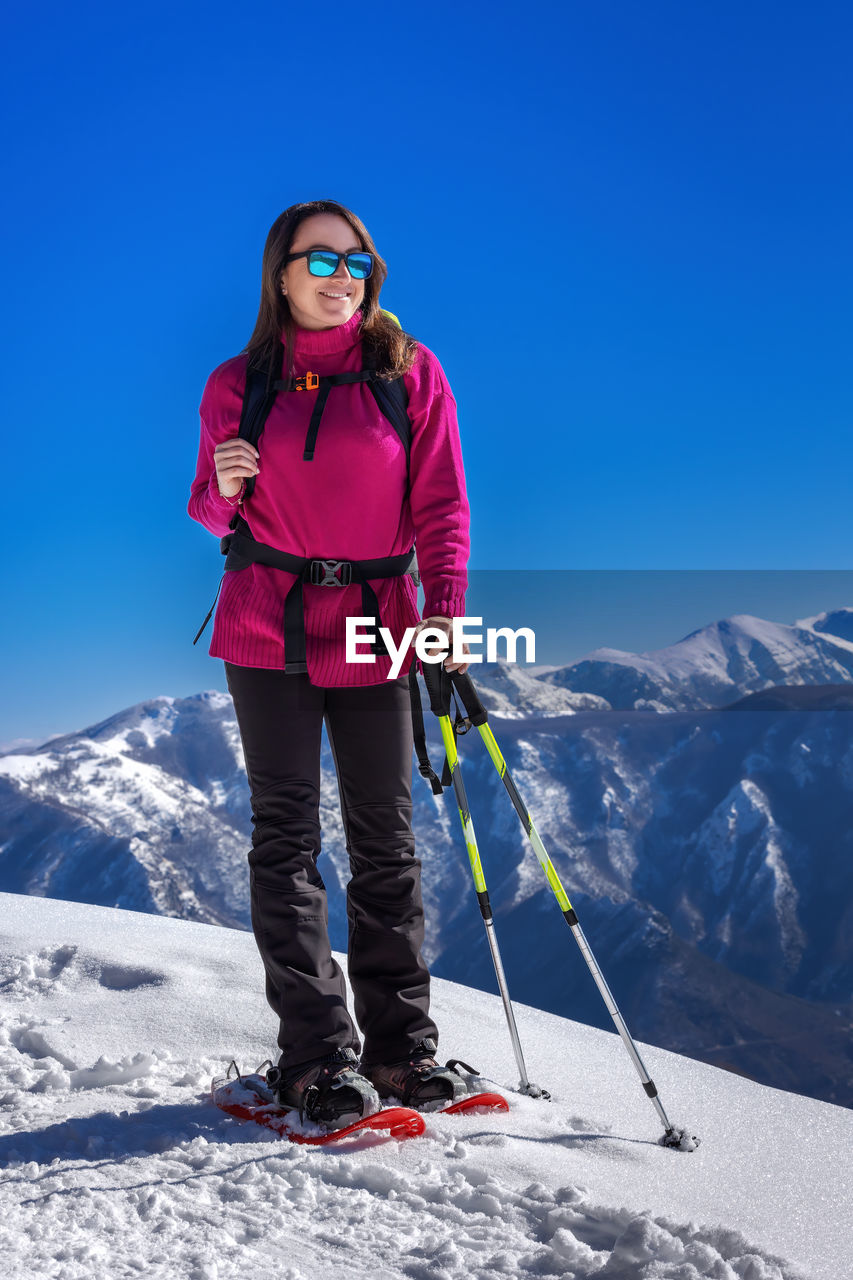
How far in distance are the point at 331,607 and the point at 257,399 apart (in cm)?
65

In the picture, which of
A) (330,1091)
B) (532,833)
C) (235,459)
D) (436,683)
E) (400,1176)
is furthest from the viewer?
(532,833)

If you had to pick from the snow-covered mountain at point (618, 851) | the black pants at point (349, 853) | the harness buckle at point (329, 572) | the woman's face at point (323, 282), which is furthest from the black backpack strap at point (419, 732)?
the snow-covered mountain at point (618, 851)

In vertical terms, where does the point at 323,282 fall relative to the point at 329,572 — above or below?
above

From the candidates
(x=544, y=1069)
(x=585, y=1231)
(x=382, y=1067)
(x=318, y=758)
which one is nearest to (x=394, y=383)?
(x=318, y=758)

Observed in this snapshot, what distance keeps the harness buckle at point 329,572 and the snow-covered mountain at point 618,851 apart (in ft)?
252

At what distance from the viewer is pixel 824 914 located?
93.4 meters

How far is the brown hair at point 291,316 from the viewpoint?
2.84 metres

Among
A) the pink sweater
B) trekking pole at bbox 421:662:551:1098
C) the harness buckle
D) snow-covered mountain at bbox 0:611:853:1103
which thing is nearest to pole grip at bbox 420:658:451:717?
trekking pole at bbox 421:662:551:1098

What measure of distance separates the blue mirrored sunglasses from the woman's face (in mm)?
12

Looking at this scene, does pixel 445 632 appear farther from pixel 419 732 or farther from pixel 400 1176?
pixel 400 1176

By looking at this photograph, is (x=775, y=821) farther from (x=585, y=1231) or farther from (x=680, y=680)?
(x=585, y=1231)

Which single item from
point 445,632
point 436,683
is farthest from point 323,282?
point 436,683

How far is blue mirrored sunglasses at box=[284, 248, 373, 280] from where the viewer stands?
2.76 meters

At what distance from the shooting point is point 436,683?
277 centimetres
